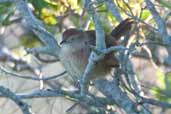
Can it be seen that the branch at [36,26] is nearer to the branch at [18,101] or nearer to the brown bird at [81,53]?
the brown bird at [81,53]

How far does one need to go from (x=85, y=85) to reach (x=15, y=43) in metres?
3.47

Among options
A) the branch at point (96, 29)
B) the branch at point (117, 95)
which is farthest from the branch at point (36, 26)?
the branch at point (96, 29)

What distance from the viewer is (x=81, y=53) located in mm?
4465

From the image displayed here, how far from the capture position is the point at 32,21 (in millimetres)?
4426

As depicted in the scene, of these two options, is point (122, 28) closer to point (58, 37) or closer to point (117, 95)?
point (117, 95)

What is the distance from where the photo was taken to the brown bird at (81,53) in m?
4.41

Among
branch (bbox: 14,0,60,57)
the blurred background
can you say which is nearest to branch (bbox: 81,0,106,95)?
the blurred background

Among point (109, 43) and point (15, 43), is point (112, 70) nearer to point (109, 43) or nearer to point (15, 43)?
point (109, 43)

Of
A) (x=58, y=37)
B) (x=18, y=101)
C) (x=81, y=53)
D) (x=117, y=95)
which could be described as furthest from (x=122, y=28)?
(x=58, y=37)

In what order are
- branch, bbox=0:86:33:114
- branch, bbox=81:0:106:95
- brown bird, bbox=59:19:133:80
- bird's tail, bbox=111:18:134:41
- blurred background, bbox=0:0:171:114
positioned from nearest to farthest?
branch, bbox=81:0:106:95 < branch, bbox=0:86:33:114 < brown bird, bbox=59:19:133:80 < bird's tail, bbox=111:18:134:41 < blurred background, bbox=0:0:171:114

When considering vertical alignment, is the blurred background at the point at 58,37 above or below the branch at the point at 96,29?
below

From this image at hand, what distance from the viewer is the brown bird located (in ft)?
14.5

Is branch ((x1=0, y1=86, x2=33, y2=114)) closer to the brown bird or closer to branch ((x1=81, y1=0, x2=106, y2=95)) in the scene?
branch ((x1=81, y1=0, x2=106, y2=95))

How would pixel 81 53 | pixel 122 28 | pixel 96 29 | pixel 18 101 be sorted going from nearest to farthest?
1. pixel 96 29
2. pixel 18 101
3. pixel 81 53
4. pixel 122 28
